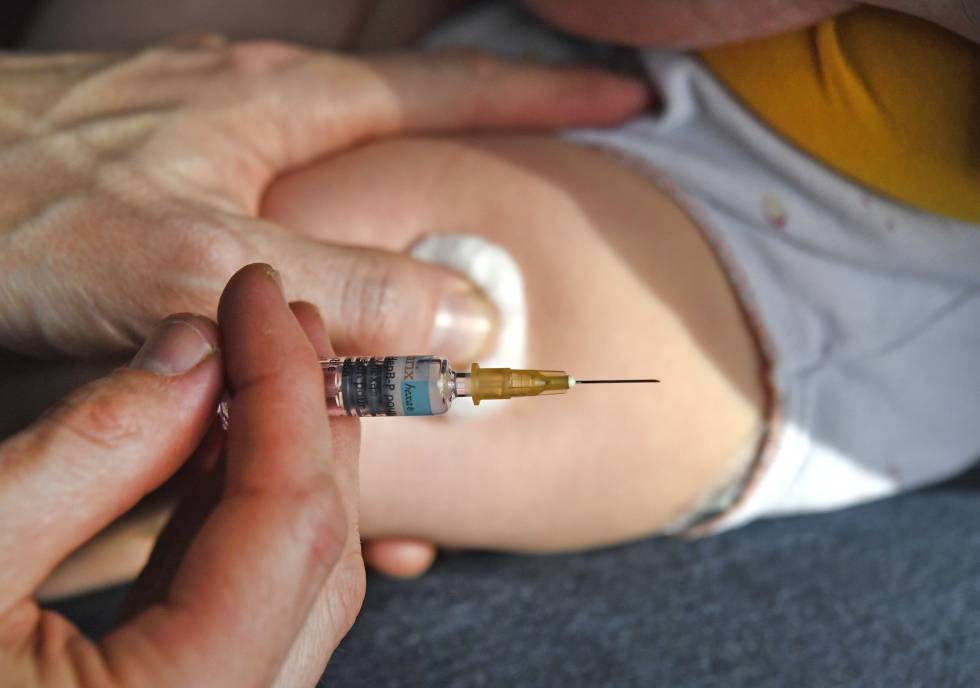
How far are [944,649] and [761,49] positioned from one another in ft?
2.12

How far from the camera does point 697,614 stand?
937 millimetres

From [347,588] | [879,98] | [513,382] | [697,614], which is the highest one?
[879,98]

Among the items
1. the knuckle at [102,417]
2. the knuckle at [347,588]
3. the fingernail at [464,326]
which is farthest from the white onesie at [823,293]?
the knuckle at [102,417]

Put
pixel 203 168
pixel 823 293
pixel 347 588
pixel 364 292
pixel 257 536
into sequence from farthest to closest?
pixel 823 293, pixel 203 168, pixel 364 292, pixel 347 588, pixel 257 536

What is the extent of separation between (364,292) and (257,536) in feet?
0.98

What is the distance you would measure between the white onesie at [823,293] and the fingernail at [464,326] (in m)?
0.29

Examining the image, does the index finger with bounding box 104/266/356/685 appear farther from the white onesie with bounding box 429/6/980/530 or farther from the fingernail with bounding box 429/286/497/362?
the white onesie with bounding box 429/6/980/530

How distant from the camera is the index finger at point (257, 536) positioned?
19.5 inches

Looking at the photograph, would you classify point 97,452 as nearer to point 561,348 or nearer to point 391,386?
point 391,386

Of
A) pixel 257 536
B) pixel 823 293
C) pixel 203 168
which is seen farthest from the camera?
pixel 823 293

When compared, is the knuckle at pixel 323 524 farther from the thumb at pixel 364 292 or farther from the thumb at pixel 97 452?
the thumb at pixel 364 292

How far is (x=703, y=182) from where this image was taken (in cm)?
99

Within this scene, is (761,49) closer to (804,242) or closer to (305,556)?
(804,242)

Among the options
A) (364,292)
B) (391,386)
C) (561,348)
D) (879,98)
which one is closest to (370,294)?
(364,292)
